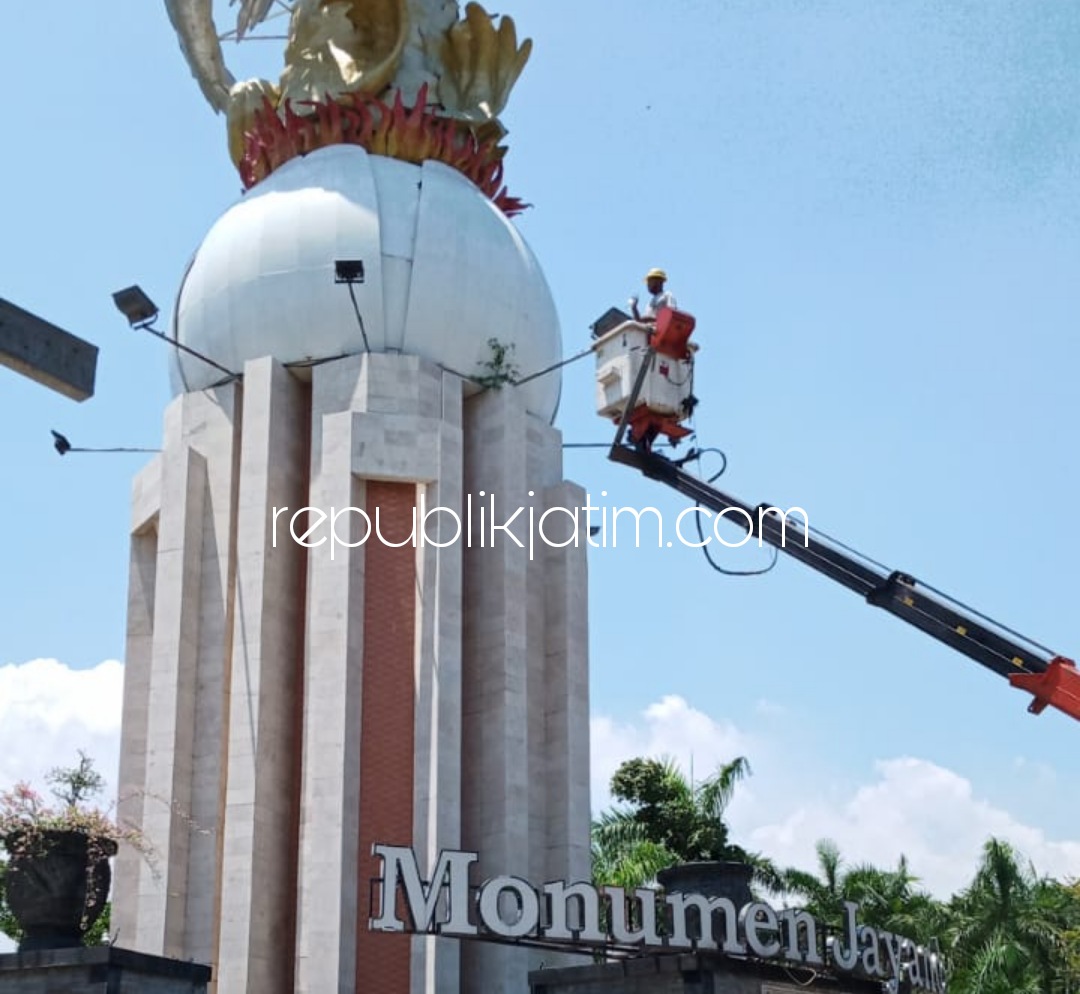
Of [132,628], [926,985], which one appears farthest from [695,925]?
[132,628]

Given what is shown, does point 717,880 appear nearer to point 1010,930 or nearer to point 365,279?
point 365,279

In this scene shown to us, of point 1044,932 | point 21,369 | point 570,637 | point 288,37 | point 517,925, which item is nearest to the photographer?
point 21,369

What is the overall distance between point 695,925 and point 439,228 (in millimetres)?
17074

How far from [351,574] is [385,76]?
12278 mm

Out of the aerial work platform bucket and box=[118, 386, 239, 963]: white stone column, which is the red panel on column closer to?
box=[118, 386, 239, 963]: white stone column

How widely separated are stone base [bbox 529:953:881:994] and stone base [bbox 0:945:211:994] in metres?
7.57

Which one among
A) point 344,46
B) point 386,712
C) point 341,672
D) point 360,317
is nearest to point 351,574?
point 341,672

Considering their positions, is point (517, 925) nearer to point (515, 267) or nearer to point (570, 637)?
point (570, 637)

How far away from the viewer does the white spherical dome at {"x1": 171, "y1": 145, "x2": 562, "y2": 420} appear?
3778 centimetres

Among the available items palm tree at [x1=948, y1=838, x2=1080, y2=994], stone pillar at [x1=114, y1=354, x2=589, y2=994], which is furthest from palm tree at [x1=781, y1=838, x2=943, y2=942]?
stone pillar at [x1=114, y1=354, x2=589, y2=994]

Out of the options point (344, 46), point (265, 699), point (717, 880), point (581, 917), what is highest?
point (344, 46)

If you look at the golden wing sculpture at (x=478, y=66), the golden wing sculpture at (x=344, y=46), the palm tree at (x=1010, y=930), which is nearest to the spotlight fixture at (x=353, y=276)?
the golden wing sculpture at (x=344, y=46)

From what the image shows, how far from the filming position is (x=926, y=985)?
3284cm

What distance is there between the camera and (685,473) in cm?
2889
